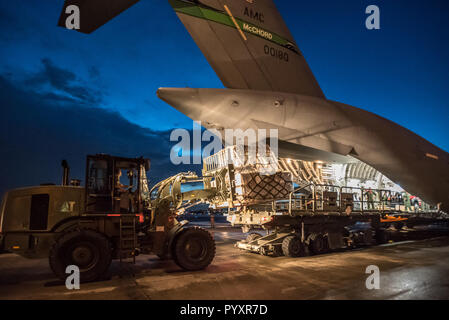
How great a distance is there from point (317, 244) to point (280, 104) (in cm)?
492

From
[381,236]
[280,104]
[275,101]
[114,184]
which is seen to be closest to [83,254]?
[114,184]

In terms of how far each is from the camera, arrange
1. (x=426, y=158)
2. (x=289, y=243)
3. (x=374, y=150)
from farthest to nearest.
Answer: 1. (x=426, y=158)
2. (x=374, y=150)
3. (x=289, y=243)

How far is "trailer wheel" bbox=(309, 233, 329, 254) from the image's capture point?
9680mm

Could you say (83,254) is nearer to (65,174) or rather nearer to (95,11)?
(65,174)

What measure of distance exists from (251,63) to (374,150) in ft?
20.7

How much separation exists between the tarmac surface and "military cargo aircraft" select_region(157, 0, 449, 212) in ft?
14.2

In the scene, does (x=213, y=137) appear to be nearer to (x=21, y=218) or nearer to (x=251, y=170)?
(x=251, y=170)

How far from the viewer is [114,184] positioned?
680 centimetres

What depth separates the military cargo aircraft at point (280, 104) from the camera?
8.59 metres

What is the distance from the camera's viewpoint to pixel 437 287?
219 inches

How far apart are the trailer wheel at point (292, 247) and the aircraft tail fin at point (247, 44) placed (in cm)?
517

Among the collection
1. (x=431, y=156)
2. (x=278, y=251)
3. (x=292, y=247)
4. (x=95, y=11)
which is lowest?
(x=278, y=251)

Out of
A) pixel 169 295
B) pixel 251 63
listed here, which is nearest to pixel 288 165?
pixel 251 63

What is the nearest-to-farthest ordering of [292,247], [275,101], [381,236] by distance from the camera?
[292,247], [275,101], [381,236]
